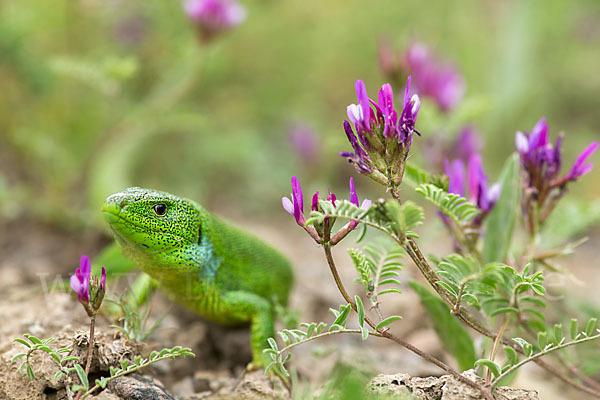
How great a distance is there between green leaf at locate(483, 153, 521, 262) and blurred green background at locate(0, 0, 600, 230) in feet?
3.50

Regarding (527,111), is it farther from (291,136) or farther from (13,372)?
(13,372)

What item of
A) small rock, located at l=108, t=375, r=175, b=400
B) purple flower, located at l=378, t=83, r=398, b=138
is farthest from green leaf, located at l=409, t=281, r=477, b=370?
small rock, located at l=108, t=375, r=175, b=400

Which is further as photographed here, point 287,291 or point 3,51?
point 3,51

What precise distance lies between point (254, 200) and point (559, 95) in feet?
14.6

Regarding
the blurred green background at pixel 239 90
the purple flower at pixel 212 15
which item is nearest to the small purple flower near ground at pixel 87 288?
the blurred green background at pixel 239 90

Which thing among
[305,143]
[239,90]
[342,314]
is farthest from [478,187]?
[239,90]

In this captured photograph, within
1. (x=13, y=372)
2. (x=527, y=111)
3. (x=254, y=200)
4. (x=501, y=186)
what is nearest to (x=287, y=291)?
(x=501, y=186)

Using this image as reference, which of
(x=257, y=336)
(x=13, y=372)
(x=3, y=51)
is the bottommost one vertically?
(x=13, y=372)

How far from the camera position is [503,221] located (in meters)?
2.88

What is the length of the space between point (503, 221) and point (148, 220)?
1.70 m

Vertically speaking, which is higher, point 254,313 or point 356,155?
point 356,155

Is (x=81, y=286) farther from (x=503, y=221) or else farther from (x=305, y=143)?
(x=305, y=143)

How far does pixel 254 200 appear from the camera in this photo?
20.7ft

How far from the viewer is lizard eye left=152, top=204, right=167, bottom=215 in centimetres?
262
